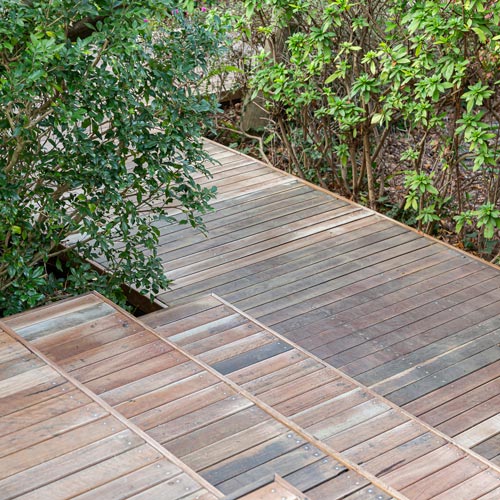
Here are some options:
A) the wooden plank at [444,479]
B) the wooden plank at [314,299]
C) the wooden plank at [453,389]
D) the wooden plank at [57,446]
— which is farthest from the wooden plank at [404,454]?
the wooden plank at [314,299]

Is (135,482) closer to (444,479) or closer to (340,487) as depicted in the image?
(340,487)

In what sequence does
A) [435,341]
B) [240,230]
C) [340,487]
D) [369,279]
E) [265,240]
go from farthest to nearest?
[240,230]
[265,240]
[369,279]
[435,341]
[340,487]

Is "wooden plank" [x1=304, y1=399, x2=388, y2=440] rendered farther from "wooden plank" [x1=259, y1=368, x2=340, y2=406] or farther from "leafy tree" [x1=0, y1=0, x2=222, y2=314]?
"leafy tree" [x1=0, y1=0, x2=222, y2=314]

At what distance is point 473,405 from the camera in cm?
405

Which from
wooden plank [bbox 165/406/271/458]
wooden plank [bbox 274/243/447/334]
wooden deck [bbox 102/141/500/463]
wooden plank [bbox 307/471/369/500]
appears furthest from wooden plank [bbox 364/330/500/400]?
wooden plank [bbox 307/471/369/500]

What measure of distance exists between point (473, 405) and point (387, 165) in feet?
10.6

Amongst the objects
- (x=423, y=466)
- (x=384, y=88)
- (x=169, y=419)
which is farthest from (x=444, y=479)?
(x=384, y=88)

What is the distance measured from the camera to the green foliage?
518 cm

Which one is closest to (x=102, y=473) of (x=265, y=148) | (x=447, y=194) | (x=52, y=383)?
(x=52, y=383)

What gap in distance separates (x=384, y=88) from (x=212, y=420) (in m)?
3.47

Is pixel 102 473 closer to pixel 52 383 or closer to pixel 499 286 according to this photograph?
pixel 52 383

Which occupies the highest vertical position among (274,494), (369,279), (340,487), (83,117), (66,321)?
(83,117)

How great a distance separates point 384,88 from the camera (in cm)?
608

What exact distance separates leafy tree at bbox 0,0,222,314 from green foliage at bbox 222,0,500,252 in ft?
5.08
